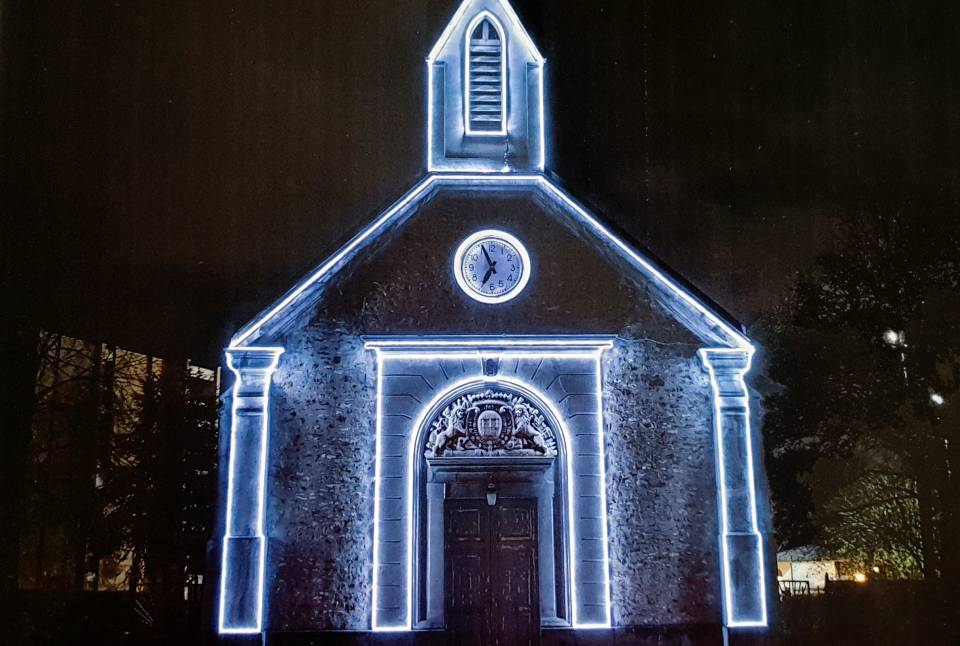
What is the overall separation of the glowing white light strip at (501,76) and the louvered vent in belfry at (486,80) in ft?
0.07

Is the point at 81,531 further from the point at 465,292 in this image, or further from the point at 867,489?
the point at 867,489

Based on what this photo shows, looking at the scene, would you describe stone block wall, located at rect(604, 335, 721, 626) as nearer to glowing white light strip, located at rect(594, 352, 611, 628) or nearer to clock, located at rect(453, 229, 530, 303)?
glowing white light strip, located at rect(594, 352, 611, 628)

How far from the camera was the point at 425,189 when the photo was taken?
1658 cm

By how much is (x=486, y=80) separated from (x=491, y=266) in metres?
4.37

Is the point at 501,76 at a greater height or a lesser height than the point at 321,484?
greater

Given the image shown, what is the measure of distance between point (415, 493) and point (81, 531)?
17.8m

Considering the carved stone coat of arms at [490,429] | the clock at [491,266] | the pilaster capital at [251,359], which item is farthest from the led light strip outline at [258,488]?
the clock at [491,266]

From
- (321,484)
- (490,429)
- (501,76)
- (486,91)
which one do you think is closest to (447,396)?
(490,429)

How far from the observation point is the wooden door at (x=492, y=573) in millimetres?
14984

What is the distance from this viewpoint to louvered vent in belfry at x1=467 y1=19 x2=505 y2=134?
17.7 meters

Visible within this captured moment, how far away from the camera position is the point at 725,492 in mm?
15305

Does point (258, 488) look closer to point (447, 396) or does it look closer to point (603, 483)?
point (447, 396)

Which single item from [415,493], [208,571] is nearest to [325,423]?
[415,493]

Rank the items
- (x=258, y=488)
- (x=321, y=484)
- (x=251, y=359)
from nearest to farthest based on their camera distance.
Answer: (x=258, y=488), (x=321, y=484), (x=251, y=359)
